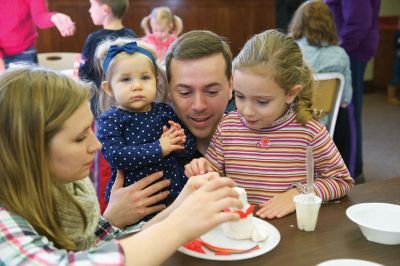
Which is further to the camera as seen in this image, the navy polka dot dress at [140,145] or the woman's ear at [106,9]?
the woman's ear at [106,9]

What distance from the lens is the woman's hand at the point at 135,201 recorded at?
1.54m

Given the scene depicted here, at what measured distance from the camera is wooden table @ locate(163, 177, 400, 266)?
3.39 ft

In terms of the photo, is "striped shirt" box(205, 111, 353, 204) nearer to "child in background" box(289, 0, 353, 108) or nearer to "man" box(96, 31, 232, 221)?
"man" box(96, 31, 232, 221)

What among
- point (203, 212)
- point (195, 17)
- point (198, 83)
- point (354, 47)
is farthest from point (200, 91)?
point (195, 17)

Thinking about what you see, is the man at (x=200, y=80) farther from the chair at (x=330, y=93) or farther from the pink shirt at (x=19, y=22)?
the pink shirt at (x=19, y=22)

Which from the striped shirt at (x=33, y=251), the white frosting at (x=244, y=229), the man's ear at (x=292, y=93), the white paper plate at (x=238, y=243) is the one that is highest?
the man's ear at (x=292, y=93)

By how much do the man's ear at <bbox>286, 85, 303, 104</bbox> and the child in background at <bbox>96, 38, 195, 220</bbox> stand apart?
36 cm

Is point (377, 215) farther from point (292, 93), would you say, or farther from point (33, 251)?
point (33, 251)

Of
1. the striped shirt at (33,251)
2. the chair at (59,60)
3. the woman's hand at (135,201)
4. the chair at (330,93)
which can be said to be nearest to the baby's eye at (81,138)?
the striped shirt at (33,251)

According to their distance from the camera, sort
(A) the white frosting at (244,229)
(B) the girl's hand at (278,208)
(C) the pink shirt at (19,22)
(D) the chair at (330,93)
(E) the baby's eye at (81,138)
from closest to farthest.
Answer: (E) the baby's eye at (81,138) < (A) the white frosting at (244,229) < (B) the girl's hand at (278,208) < (D) the chair at (330,93) < (C) the pink shirt at (19,22)

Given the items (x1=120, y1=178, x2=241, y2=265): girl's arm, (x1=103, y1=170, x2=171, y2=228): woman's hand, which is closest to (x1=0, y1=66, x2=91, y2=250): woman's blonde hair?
(x1=120, y1=178, x2=241, y2=265): girl's arm

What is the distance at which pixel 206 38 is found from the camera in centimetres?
171

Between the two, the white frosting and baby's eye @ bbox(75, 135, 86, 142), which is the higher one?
baby's eye @ bbox(75, 135, 86, 142)

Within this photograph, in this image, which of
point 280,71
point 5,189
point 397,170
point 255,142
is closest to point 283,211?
point 255,142
